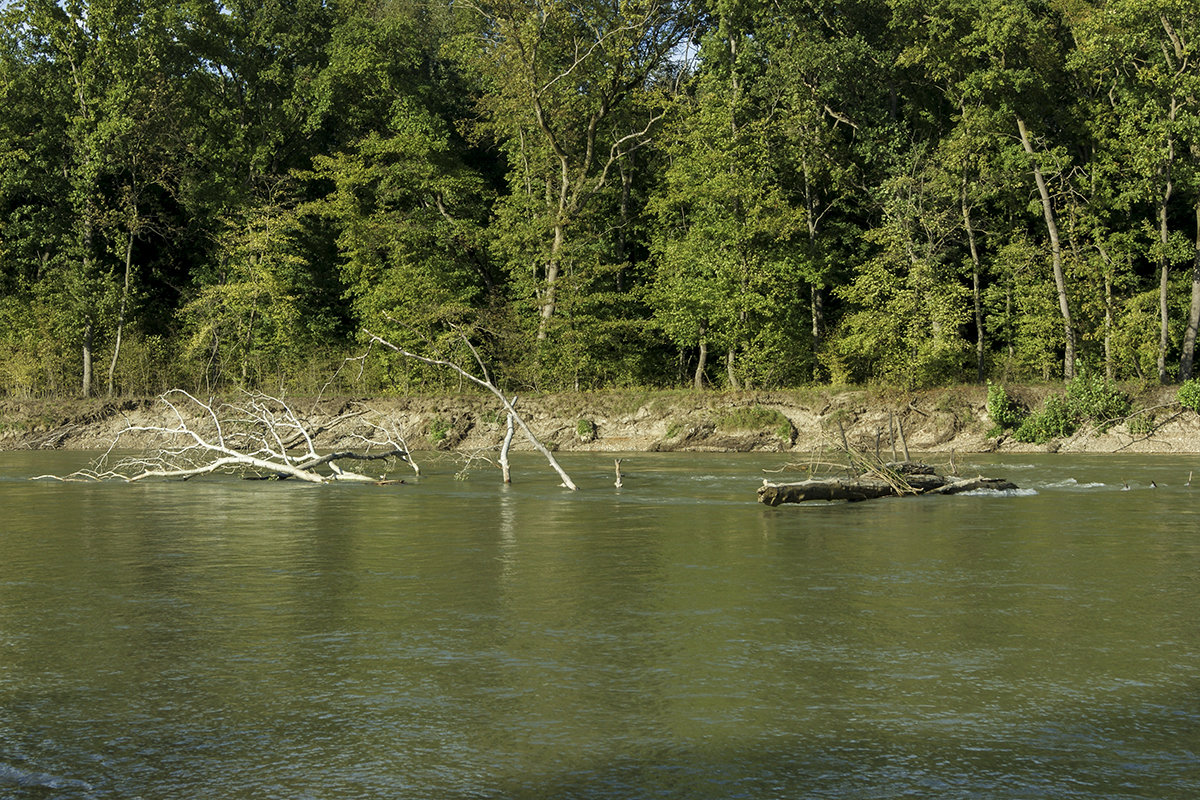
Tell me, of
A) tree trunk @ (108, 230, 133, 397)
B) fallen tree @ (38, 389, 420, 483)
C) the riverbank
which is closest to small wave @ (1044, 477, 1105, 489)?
the riverbank

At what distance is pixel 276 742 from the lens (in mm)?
7492

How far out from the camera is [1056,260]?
43469mm

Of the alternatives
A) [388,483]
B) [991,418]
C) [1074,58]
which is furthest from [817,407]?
[388,483]

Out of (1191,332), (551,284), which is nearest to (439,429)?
(551,284)

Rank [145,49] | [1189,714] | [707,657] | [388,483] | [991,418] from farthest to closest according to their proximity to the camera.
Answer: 1. [145,49]
2. [991,418]
3. [388,483]
4. [707,657]
5. [1189,714]

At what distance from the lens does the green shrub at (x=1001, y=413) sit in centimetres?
4022

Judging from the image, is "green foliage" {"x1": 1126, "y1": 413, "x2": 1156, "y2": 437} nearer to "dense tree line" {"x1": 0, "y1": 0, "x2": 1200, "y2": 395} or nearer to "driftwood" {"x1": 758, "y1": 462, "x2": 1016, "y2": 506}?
"dense tree line" {"x1": 0, "y1": 0, "x2": 1200, "y2": 395}

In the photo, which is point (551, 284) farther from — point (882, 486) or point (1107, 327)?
point (882, 486)

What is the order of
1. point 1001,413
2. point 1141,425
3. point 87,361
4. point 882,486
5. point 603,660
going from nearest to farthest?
1. point 603,660
2. point 882,486
3. point 1141,425
4. point 1001,413
5. point 87,361

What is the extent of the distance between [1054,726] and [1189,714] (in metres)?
1.11

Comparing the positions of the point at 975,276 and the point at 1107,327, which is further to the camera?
the point at 975,276

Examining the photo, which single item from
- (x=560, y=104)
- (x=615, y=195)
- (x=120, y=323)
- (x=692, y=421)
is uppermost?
(x=560, y=104)

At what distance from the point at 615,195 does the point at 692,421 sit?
51.8ft

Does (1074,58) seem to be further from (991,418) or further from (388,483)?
(388,483)
